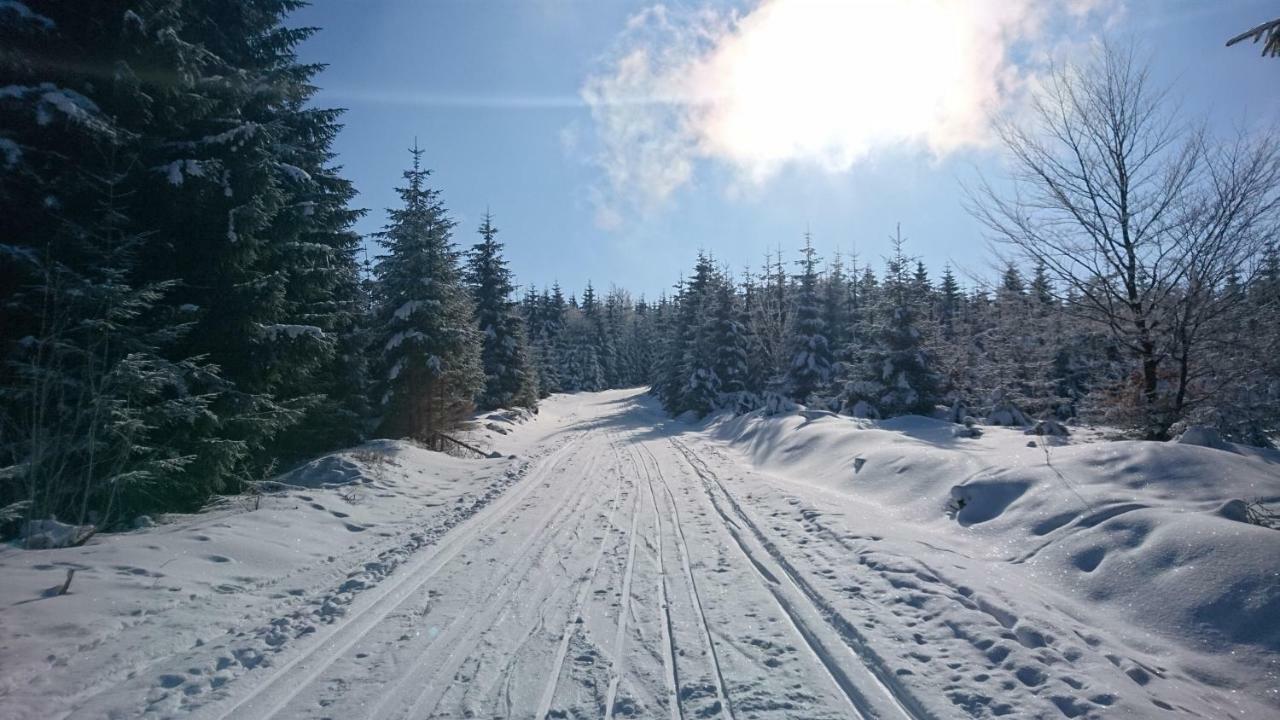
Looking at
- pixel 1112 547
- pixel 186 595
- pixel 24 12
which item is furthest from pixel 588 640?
pixel 24 12

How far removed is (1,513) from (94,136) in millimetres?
4821

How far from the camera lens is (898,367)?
2011cm

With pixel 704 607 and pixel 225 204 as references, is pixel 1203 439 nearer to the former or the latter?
pixel 704 607

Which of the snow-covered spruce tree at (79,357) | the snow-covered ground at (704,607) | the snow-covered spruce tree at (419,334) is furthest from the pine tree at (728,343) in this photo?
the snow-covered spruce tree at (79,357)

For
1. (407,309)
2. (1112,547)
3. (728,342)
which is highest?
(728,342)

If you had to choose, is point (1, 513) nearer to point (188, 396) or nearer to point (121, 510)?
point (121, 510)

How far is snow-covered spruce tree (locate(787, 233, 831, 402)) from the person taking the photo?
2975 centimetres

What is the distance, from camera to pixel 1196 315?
8.99 metres

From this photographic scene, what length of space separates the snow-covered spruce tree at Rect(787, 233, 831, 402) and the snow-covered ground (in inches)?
833

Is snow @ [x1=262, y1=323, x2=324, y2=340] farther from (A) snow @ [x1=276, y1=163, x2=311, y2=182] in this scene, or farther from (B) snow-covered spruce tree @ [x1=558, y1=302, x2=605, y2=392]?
(B) snow-covered spruce tree @ [x1=558, y1=302, x2=605, y2=392]

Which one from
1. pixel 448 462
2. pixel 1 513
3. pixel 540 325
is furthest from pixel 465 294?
pixel 540 325

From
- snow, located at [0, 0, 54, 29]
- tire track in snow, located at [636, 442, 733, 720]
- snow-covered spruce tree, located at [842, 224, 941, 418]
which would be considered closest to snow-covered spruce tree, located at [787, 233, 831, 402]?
snow-covered spruce tree, located at [842, 224, 941, 418]

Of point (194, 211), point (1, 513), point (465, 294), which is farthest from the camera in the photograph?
point (465, 294)

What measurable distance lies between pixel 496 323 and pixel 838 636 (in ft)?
95.8
